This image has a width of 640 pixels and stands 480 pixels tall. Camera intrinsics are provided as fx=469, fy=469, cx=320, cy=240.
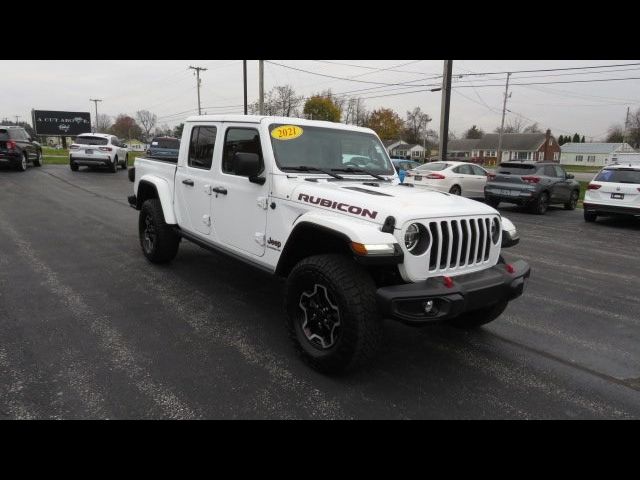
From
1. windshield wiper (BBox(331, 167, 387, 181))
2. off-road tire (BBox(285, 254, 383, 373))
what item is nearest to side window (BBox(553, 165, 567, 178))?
windshield wiper (BBox(331, 167, 387, 181))

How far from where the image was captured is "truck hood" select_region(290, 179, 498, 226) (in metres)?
3.28

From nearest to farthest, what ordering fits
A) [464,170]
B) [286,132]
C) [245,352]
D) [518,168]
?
[245,352] < [286,132] < [518,168] < [464,170]

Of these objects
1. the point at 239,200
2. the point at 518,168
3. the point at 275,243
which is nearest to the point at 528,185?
the point at 518,168

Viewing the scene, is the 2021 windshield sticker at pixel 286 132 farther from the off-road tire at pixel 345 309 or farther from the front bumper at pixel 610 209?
the front bumper at pixel 610 209

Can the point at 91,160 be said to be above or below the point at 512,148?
below

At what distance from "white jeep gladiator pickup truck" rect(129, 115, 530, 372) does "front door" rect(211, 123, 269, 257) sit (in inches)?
0.4

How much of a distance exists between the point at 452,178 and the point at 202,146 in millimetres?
11527

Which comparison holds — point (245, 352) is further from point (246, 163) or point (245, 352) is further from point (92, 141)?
point (92, 141)

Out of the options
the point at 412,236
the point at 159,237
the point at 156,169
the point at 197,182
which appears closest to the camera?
the point at 412,236

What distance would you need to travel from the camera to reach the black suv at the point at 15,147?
1833 cm

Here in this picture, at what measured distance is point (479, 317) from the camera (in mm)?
4301

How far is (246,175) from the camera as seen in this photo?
13.6 ft
